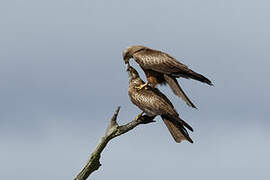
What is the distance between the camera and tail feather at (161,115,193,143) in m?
16.0

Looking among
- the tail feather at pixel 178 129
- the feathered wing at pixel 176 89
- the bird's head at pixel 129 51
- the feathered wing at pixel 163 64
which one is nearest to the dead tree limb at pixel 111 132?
the tail feather at pixel 178 129

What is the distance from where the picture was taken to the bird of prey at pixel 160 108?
16109mm

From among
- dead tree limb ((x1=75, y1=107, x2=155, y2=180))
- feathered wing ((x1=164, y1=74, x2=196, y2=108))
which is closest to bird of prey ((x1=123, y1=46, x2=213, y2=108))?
feathered wing ((x1=164, y1=74, x2=196, y2=108))

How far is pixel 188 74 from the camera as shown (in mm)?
16922

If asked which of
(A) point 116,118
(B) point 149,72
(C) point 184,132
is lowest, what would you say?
(C) point 184,132

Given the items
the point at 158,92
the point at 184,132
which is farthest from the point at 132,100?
the point at 184,132

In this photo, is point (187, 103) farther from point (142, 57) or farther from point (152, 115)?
point (142, 57)

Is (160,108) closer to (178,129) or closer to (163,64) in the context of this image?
(178,129)

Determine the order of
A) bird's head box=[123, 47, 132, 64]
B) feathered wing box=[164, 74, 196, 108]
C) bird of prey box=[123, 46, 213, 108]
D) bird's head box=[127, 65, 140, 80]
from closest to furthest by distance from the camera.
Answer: feathered wing box=[164, 74, 196, 108]
bird of prey box=[123, 46, 213, 108]
bird's head box=[127, 65, 140, 80]
bird's head box=[123, 47, 132, 64]

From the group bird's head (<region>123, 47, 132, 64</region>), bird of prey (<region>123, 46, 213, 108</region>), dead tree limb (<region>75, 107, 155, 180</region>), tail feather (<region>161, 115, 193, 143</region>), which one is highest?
bird's head (<region>123, 47, 132, 64</region>)

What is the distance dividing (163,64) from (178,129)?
2.05 m

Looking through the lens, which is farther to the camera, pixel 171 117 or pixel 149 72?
pixel 149 72

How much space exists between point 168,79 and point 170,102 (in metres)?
0.77

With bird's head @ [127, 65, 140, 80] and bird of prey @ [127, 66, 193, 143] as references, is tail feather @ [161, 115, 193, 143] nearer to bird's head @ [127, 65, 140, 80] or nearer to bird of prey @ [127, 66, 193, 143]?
bird of prey @ [127, 66, 193, 143]
